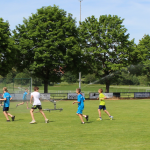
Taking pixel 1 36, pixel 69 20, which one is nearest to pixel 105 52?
pixel 69 20

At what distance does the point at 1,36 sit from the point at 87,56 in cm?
1784

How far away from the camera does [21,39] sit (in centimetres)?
4647

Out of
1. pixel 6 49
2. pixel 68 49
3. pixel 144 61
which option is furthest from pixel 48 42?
pixel 144 61

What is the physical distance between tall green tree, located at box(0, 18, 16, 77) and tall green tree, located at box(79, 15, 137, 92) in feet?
48.4

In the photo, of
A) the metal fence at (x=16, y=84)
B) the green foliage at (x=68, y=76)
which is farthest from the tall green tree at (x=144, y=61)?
the metal fence at (x=16, y=84)

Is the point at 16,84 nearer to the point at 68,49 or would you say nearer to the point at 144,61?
the point at 68,49

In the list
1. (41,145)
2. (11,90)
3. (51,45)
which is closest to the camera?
(41,145)

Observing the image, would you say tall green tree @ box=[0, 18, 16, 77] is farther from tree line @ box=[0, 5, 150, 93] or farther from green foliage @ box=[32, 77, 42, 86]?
green foliage @ box=[32, 77, 42, 86]

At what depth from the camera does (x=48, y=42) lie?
44469mm

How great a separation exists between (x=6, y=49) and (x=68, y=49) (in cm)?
1008

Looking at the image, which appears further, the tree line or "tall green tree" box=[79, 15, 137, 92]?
"tall green tree" box=[79, 15, 137, 92]

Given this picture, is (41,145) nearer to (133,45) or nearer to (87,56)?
(87,56)

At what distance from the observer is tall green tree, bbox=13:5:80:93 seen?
44781 millimetres

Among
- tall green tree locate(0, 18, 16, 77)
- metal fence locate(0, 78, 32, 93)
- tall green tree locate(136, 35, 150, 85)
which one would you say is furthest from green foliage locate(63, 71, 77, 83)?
metal fence locate(0, 78, 32, 93)
